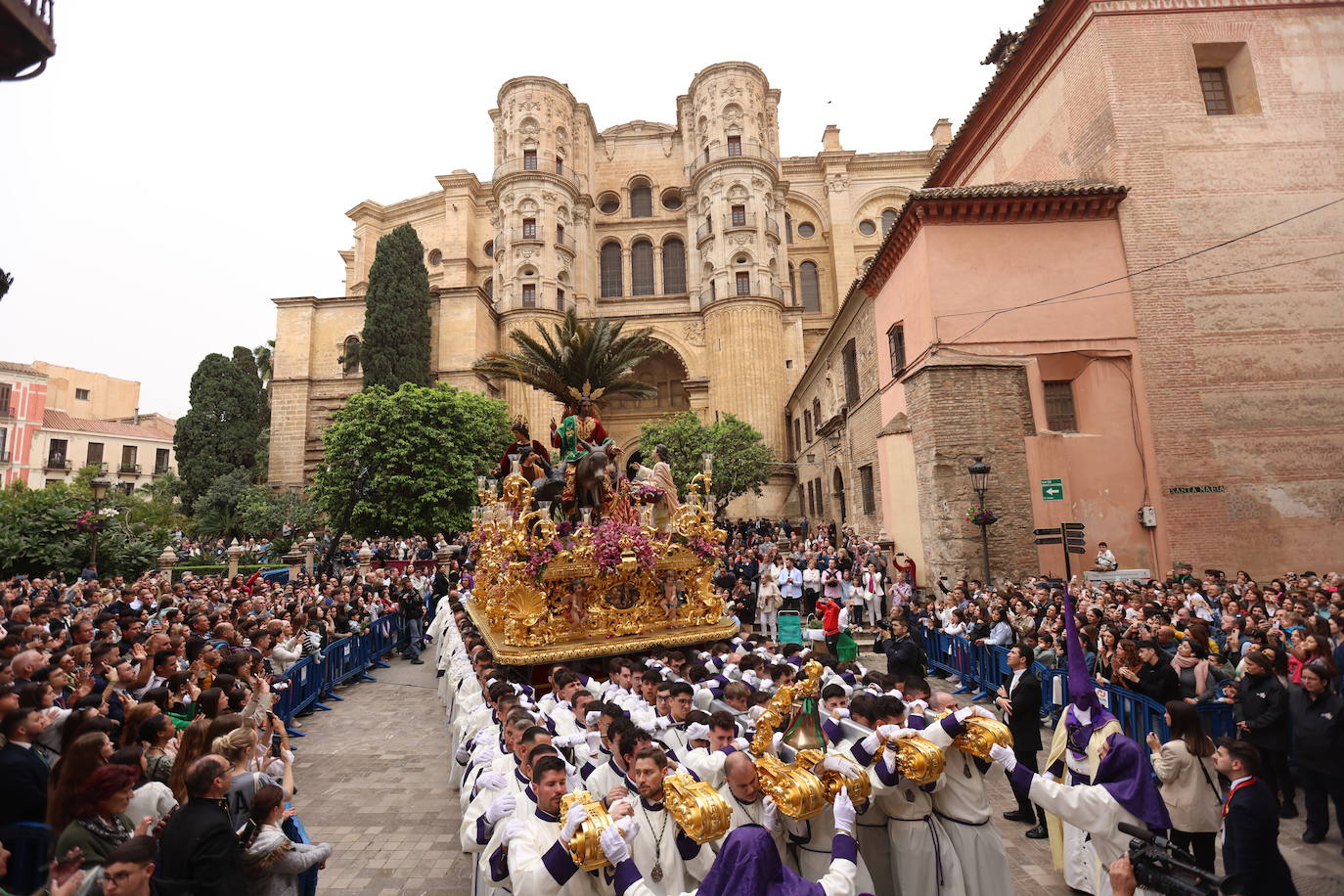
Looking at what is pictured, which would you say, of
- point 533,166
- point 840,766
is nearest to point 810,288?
point 533,166

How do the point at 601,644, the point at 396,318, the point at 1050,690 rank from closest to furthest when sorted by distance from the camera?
the point at 1050,690
the point at 601,644
the point at 396,318

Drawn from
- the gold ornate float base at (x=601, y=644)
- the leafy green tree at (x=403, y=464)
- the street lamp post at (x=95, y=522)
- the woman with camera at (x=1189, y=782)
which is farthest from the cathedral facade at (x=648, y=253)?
the woman with camera at (x=1189, y=782)

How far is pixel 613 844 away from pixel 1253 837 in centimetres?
339

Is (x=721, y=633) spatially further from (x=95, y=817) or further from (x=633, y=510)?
(x=95, y=817)

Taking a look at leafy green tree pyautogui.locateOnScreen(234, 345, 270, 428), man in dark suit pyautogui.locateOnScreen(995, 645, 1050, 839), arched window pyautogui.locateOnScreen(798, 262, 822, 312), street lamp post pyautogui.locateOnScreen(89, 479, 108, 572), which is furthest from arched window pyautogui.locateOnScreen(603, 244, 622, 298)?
man in dark suit pyautogui.locateOnScreen(995, 645, 1050, 839)

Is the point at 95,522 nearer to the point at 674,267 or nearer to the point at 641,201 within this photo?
the point at 674,267

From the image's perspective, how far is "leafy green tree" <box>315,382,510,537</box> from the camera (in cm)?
2555

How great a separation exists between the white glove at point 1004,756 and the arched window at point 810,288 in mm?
42571

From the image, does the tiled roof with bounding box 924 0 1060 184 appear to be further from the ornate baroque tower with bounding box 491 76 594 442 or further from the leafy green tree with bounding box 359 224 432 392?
the leafy green tree with bounding box 359 224 432 392

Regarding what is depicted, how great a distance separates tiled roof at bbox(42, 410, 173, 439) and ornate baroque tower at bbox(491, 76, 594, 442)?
1111 inches

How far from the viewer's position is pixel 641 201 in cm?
4441

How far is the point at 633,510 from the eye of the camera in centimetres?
1014

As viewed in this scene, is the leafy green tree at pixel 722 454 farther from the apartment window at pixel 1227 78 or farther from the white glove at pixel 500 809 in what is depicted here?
the white glove at pixel 500 809

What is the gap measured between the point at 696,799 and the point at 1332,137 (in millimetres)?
22316
